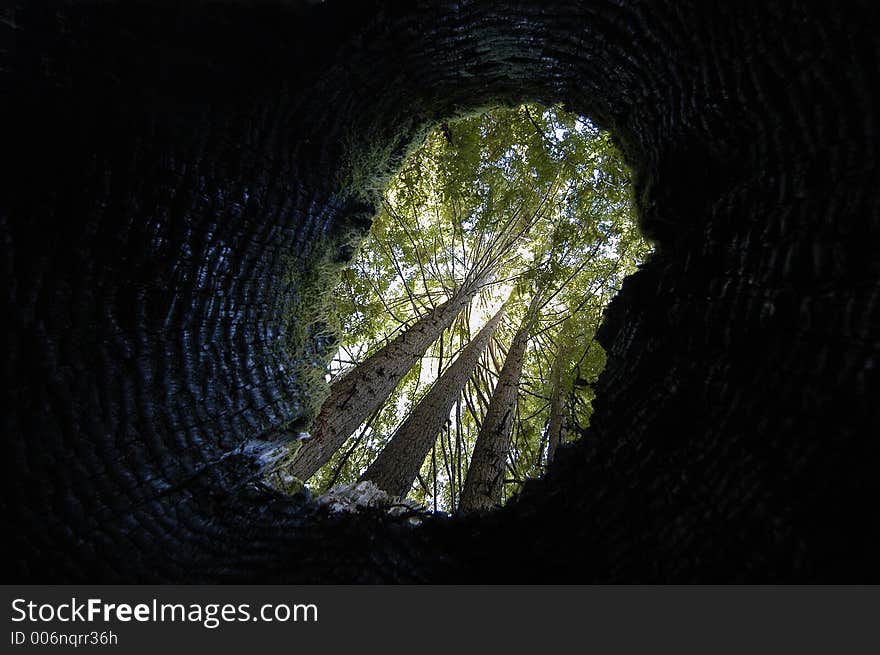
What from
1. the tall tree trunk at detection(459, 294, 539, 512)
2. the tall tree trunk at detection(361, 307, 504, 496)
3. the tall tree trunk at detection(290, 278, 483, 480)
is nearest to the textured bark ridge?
the tall tree trunk at detection(290, 278, 483, 480)

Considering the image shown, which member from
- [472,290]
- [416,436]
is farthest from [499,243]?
[416,436]

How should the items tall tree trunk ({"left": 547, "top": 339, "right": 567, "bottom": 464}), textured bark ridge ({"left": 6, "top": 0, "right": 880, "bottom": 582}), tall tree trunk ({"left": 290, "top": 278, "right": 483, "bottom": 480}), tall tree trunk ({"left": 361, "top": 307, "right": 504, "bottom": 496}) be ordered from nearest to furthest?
textured bark ridge ({"left": 6, "top": 0, "right": 880, "bottom": 582}) → tall tree trunk ({"left": 290, "top": 278, "right": 483, "bottom": 480}) → tall tree trunk ({"left": 361, "top": 307, "right": 504, "bottom": 496}) → tall tree trunk ({"left": 547, "top": 339, "right": 567, "bottom": 464})

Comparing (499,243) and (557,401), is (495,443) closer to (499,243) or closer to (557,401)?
(557,401)

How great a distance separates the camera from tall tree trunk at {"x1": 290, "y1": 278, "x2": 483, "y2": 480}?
14.5 feet

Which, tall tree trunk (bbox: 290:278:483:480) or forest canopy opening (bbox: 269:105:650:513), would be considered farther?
forest canopy opening (bbox: 269:105:650:513)

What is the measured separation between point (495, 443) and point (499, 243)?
4750 mm

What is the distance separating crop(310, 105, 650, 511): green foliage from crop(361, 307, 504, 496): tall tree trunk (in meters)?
0.40

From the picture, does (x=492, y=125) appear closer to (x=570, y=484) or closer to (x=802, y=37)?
(x=802, y=37)

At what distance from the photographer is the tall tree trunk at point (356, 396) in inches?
175

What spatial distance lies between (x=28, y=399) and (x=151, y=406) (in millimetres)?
401

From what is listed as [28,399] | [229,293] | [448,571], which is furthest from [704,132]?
[28,399]

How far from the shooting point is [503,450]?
6312 mm

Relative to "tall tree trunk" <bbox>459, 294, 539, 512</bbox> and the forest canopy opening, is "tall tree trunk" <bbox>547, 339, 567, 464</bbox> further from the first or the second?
"tall tree trunk" <bbox>459, 294, 539, 512</bbox>

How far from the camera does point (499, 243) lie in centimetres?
943
